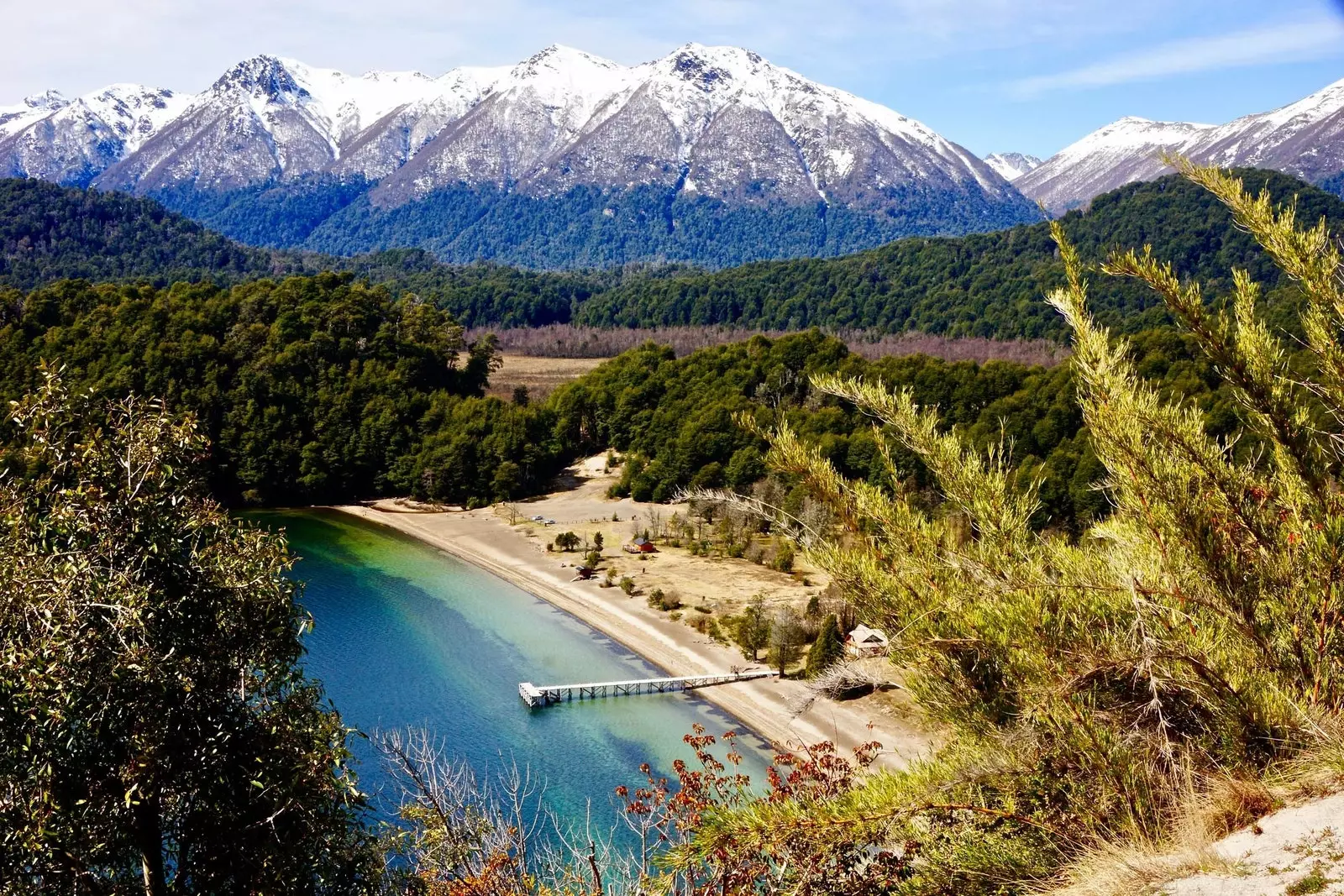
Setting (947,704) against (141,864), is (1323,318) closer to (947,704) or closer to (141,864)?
(947,704)

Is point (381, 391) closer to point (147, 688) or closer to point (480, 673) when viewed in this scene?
point (480, 673)

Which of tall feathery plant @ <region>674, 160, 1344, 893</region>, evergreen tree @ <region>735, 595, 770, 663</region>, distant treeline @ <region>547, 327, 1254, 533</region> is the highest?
tall feathery plant @ <region>674, 160, 1344, 893</region>

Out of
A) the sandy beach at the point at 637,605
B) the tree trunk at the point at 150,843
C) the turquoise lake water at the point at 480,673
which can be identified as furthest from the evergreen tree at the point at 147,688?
the turquoise lake water at the point at 480,673

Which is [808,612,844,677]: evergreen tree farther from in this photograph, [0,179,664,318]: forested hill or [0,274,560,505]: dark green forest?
[0,179,664,318]: forested hill

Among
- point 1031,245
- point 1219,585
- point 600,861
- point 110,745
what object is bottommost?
point 600,861

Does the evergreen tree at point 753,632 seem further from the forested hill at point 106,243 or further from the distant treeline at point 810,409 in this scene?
the forested hill at point 106,243

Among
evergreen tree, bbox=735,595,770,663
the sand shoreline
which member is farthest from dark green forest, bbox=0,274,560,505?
evergreen tree, bbox=735,595,770,663

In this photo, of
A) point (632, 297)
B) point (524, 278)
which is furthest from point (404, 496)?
point (524, 278)
